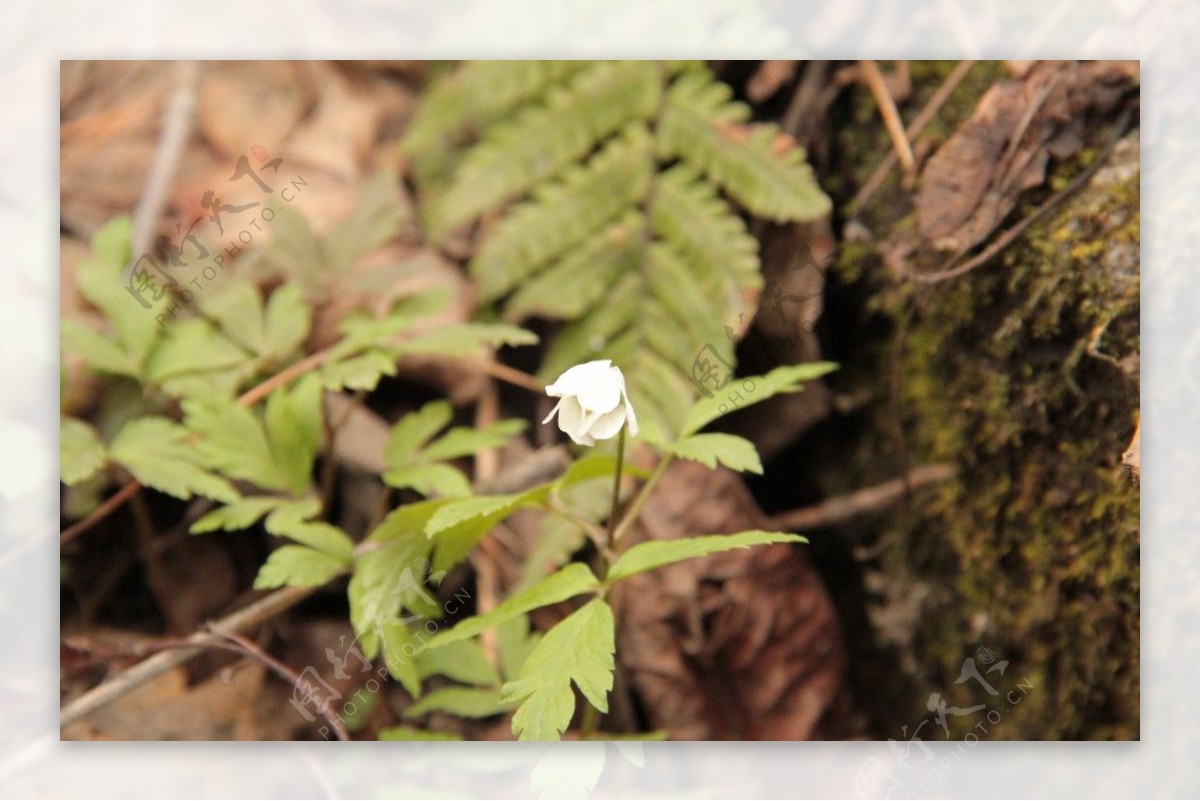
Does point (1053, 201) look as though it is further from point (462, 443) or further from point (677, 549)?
point (462, 443)

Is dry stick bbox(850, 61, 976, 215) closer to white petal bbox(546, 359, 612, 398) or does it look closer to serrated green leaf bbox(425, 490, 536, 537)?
white petal bbox(546, 359, 612, 398)

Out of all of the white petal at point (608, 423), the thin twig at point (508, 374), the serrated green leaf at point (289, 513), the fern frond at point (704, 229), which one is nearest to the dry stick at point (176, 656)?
the serrated green leaf at point (289, 513)

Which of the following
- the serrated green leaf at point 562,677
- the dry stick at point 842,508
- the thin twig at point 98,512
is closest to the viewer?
the serrated green leaf at point 562,677

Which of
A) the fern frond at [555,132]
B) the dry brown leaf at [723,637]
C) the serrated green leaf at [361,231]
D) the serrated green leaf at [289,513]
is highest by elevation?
the fern frond at [555,132]

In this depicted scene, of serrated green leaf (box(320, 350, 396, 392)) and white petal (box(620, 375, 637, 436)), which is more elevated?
serrated green leaf (box(320, 350, 396, 392))

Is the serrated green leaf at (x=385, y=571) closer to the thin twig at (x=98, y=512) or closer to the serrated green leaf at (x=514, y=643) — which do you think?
the serrated green leaf at (x=514, y=643)

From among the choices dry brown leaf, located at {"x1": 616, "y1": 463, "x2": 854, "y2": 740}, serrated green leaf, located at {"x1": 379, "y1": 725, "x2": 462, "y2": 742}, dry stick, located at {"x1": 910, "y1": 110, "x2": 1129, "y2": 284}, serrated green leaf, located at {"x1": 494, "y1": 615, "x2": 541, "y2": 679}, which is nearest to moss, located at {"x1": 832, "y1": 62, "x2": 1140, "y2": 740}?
dry stick, located at {"x1": 910, "y1": 110, "x2": 1129, "y2": 284}
